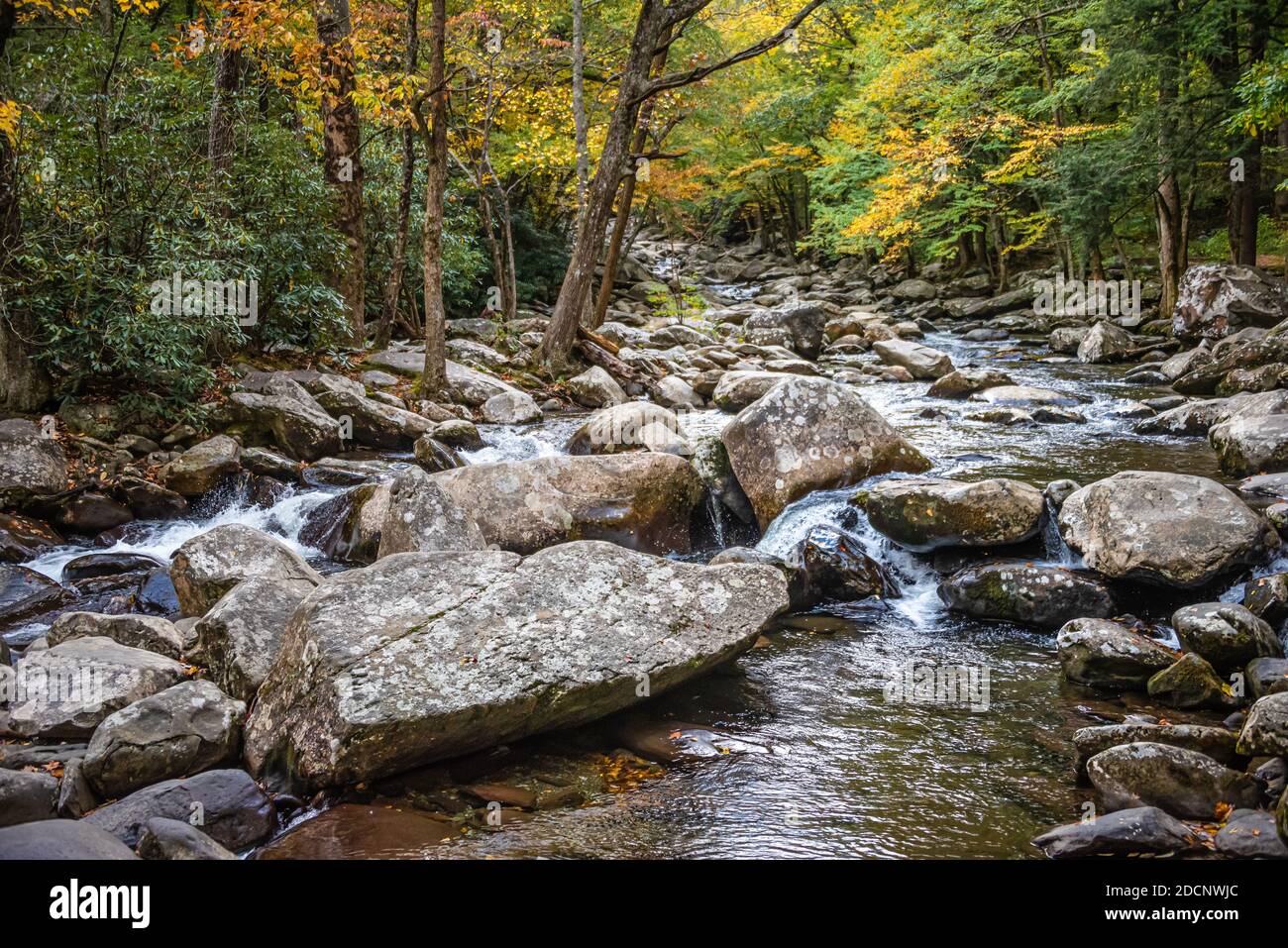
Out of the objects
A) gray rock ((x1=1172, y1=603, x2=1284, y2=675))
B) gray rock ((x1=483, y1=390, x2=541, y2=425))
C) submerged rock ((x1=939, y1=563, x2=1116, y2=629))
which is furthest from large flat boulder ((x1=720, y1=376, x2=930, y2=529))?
gray rock ((x1=483, y1=390, x2=541, y2=425))

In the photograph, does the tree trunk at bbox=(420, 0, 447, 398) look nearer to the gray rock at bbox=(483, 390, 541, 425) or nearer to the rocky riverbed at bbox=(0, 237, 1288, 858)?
the gray rock at bbox=(483, 390, 541, 425)

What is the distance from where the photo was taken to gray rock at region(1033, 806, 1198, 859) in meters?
3.46

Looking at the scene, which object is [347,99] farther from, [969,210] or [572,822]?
[969,210]

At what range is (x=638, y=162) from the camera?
48.9 feet

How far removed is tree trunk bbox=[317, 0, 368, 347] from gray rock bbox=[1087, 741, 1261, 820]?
1227 cm

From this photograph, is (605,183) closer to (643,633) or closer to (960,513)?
(960,513)

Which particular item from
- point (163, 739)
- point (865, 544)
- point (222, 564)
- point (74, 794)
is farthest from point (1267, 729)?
point (222, 564)

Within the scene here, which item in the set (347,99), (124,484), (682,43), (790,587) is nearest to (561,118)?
(682,43)

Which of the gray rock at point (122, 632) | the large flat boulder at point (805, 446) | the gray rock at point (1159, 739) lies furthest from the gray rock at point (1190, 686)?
the gray rock at point (122, 632)

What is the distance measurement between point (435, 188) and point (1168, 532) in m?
10.0

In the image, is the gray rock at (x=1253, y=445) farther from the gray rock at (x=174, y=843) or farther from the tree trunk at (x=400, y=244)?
the tree trunk at (x=400, y=244)

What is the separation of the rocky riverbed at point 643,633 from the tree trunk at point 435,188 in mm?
1397

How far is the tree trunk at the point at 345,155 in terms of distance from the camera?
12883mm

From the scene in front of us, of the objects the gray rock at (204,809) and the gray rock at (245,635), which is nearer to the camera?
the gray rock at (204,809)
